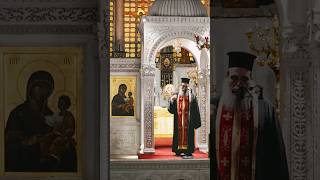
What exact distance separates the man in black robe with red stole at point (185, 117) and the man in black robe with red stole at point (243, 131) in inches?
172

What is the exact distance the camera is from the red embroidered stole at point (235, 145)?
5410 millimetres

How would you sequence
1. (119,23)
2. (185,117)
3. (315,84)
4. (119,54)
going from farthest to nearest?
(119,23), (119,54), (185,117), (315,84)

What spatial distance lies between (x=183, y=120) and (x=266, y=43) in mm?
4787

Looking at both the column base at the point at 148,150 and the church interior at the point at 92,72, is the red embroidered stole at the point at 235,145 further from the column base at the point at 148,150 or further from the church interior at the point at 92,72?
the column base at the point at 148,150

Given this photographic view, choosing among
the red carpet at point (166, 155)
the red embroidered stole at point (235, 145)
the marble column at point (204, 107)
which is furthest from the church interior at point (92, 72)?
the marble column at point (204, 107)

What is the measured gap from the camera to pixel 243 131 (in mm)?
5426

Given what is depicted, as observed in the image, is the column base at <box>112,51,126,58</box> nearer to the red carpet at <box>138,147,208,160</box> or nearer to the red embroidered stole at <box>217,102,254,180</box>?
the red carpet at <box>138,147,208,160</box>

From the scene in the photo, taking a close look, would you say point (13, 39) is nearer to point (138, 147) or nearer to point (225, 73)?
point (225, 73)

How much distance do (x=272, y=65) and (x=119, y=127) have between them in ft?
19.0

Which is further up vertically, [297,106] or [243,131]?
[297,106]

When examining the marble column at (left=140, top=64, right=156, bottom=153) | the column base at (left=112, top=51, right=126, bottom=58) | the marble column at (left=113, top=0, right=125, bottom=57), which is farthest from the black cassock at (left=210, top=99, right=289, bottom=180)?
the marble column at (left=113, top=0, right=125, bottom=57)

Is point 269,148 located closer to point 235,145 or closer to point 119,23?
point 235,145

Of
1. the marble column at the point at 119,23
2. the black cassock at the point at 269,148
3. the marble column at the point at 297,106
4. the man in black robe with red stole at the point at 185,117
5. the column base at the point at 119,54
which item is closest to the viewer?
the marble column at the point at 297,106

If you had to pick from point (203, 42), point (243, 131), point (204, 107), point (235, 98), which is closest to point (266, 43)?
point (235, 98)
